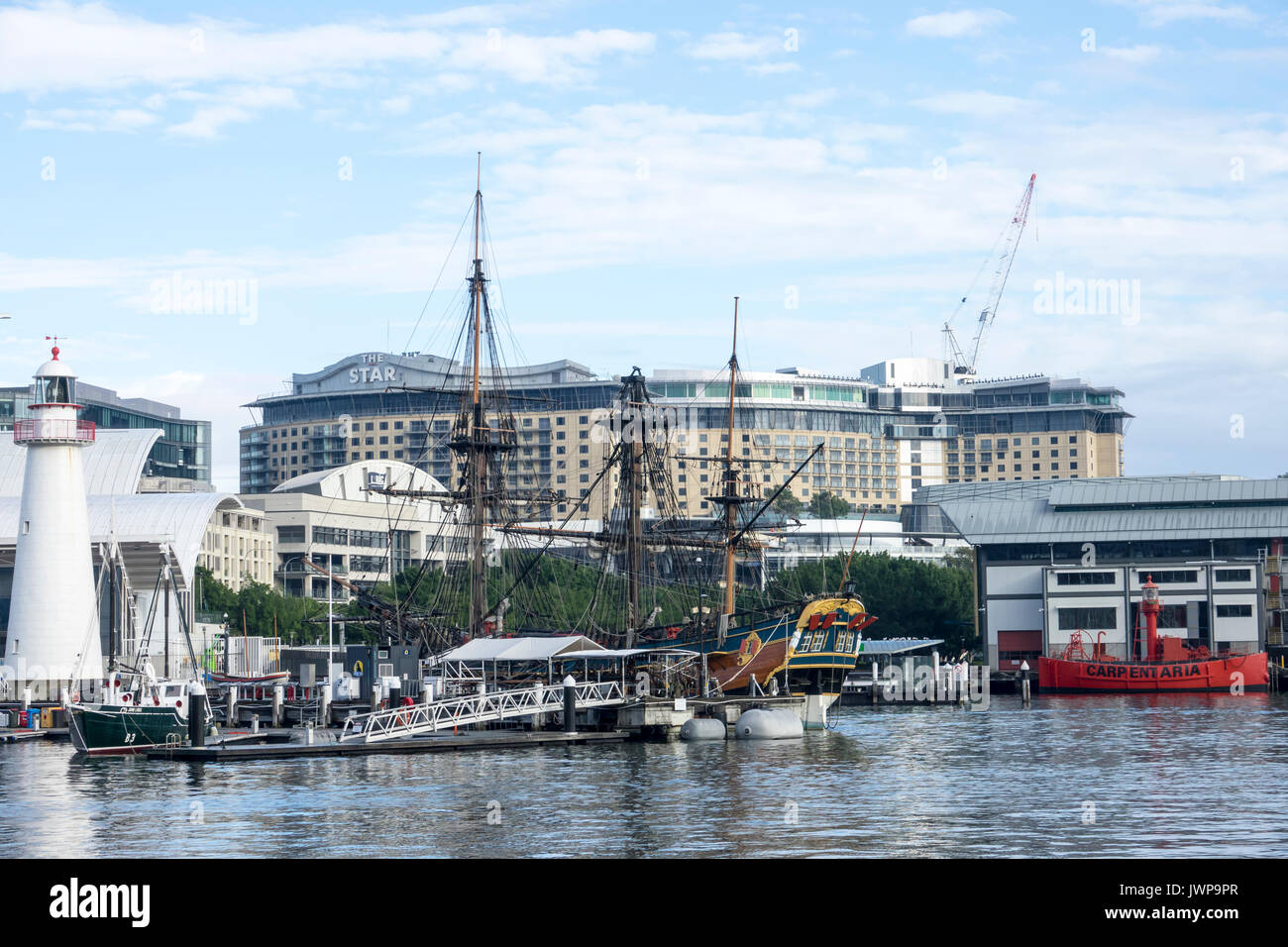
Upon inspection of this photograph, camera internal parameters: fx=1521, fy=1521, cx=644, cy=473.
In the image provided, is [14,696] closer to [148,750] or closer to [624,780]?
[148,750]

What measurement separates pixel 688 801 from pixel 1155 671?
92.8 metres

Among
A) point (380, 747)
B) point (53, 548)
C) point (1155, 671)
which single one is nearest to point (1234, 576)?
point (1155, 671)

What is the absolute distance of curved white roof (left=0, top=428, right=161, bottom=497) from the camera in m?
140

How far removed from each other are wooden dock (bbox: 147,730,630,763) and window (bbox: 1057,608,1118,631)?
79588mm

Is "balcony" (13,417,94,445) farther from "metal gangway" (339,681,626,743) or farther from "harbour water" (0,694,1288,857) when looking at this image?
"metal gangway" (339,681,626,743)

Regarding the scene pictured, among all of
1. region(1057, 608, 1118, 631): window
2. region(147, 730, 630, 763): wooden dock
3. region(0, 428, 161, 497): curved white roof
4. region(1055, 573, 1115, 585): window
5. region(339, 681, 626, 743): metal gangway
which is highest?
region(0, 428, 161, 497): curved white roof

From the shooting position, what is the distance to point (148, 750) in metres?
62.3

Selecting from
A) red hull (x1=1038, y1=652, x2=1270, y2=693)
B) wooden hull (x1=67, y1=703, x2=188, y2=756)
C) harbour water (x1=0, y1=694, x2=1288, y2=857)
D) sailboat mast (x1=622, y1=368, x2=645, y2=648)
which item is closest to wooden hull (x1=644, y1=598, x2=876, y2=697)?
sailboat mast (x1=622, y1=368, x2=645, y2=648)

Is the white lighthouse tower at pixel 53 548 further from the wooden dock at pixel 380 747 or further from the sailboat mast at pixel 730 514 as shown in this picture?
the sailboat mast at pixel 730 514

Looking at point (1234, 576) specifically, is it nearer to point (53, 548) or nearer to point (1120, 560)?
point (1120, 560)

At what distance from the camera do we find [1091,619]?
13800 cm

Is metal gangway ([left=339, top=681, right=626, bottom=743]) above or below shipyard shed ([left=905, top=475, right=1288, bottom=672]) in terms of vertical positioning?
below

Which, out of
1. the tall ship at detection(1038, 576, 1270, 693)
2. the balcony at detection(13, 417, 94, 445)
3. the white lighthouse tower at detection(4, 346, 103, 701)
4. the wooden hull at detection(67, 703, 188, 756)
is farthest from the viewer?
the tall ship at detection(1038, 576, 1270, 693)

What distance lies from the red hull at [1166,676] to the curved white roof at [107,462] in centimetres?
8626
